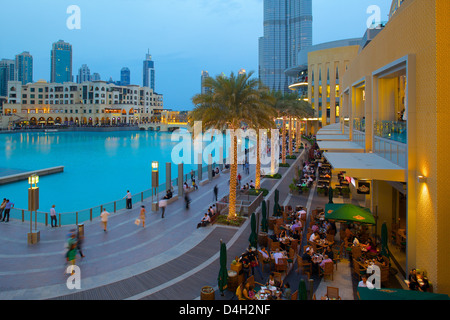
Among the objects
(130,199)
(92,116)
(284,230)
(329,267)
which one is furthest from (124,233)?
(92,116)

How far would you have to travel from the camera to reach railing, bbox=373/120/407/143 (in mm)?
10438

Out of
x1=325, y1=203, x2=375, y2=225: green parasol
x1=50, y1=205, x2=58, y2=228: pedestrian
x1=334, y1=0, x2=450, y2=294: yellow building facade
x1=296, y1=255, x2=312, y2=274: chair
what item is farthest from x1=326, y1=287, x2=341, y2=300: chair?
x1=50, y1=205, x2=58, y2=228: pedestrian

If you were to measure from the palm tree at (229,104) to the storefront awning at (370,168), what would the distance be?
20.4 feet

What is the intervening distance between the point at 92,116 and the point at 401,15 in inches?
5754

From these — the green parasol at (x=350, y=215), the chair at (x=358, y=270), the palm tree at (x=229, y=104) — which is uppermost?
the palm tree at (x=229, y=104)

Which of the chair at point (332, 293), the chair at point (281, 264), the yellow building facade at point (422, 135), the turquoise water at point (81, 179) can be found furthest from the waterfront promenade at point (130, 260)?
the turquoise water at point (81, 179)

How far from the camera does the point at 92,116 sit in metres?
141

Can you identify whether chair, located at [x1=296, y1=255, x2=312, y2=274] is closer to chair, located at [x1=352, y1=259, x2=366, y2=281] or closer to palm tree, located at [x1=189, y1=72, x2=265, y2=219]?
chair, located at [x1=352, y1=259, x2=366, y2=281]

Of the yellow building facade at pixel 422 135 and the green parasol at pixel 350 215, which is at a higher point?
the yellow building facade at pixel 422 135

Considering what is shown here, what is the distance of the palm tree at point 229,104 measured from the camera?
57.5 feet

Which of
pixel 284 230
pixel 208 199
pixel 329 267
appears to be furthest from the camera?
pixel 208 199

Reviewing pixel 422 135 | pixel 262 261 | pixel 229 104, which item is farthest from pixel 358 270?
pixel 229 104

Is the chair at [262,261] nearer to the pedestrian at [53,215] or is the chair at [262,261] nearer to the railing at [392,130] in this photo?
the railing at [392,130]

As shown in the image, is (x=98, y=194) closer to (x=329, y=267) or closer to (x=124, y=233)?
(x=124, y=233)
